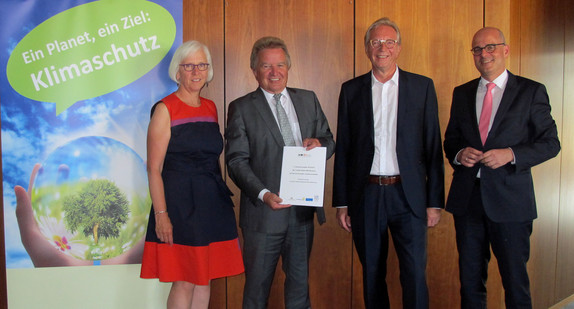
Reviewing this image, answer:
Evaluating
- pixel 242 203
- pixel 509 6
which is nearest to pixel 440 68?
pixel 509 6

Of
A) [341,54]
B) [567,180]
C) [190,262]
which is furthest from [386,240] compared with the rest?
[567,180]

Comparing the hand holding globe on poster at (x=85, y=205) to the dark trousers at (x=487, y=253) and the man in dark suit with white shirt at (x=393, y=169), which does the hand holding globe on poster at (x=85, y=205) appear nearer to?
the man in dark suit with white shirt at (x=393, y=169)

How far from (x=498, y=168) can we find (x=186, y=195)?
5.42 feet

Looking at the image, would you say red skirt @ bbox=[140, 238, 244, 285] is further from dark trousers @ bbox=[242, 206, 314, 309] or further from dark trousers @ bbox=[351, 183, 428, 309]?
dark trousers @ bbox=[351, 183, 428, 309]

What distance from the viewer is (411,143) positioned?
232 cm

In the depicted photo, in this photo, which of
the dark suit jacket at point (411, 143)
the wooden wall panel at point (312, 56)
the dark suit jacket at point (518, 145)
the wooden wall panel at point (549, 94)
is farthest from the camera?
the wooden wall panel at point (549, 94)

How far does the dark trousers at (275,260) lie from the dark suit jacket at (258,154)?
0.05 m

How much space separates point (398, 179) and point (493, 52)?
0.85 meters

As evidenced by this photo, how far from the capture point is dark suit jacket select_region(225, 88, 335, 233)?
230 cm

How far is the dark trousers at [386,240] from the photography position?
2.32 m

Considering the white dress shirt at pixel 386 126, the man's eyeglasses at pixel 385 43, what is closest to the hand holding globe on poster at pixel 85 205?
the white dress shirt at pixel 386 126

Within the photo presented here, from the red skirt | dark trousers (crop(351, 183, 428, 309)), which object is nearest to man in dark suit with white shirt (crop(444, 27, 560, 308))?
dark trousers (crop(351, 183, 428, 309))

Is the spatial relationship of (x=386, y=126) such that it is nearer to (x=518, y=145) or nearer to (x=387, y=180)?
(x=387, y=180)

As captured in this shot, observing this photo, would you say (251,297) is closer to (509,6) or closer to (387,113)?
(387,113)
